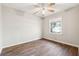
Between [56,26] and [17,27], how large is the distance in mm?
2106

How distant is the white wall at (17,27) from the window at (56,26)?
101 centimetres

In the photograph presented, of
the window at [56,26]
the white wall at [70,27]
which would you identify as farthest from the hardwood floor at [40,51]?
the window at [56,26]

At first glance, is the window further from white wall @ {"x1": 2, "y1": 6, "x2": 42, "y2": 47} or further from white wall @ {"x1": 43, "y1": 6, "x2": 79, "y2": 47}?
white wall @ {"x1": 2, "y1": 6, "x2": 42, "y2": 47}

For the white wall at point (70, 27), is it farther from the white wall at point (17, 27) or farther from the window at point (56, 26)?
the white wall at point (17, 27)

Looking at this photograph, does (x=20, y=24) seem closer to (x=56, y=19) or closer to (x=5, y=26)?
(x=5, y=26)

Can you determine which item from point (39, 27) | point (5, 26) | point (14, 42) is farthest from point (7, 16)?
point (39, 27)

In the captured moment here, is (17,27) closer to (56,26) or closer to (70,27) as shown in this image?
(56,26)

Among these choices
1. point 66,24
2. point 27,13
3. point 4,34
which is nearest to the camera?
point 4,34

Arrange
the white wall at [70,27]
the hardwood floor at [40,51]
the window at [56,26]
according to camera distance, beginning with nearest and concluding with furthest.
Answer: the hardwood floor at [40,51]
the white wall at [70,27]
the window at [56,26]

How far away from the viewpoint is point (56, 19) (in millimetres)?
3793

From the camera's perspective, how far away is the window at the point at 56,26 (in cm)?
347

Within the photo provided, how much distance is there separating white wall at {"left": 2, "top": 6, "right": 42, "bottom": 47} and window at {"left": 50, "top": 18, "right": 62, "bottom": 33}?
1.01 metres

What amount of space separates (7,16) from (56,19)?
2.52 m

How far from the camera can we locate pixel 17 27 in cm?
313
